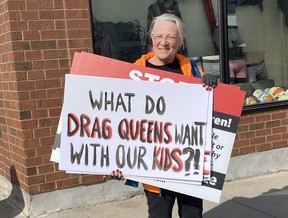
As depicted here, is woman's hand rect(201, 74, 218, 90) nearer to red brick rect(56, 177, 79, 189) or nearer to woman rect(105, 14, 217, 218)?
woman rect(105, 14, 217, 218)

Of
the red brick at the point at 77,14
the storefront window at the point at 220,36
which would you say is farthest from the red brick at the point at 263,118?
the red brick at the point at 77,14

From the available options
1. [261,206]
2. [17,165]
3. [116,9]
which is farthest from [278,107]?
[17,165]

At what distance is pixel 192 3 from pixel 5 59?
2.30 metres

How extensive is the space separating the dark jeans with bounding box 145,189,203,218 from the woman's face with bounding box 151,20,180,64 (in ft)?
2.76

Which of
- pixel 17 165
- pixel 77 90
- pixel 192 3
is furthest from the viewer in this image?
pixel 192 3

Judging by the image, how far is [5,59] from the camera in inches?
155

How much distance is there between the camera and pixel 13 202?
4234 mm

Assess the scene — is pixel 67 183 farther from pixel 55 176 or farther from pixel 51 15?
pixel 51 15

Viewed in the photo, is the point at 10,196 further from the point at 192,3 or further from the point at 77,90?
the point at 192,3

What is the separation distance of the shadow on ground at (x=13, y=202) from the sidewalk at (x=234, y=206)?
0.01 meters

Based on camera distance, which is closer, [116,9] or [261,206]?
[261,206]

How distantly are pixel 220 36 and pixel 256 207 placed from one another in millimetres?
1979

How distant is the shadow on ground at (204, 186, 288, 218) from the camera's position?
12.8 ft

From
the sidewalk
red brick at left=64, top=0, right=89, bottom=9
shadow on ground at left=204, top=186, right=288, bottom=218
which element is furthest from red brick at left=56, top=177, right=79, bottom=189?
red brick at left=64, top=0, right=89, bottom=9
